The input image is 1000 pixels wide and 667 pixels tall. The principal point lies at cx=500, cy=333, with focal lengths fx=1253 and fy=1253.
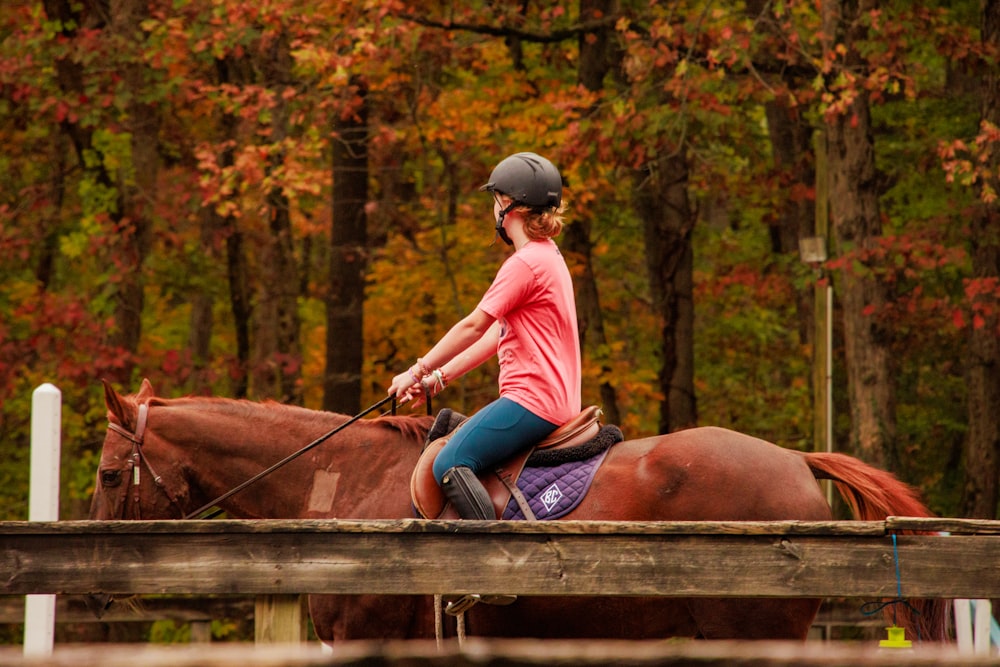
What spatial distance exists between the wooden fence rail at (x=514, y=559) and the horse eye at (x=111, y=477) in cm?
141

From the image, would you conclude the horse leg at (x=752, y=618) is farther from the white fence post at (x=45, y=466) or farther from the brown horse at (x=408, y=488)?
the white fence post at (x=45, y=466)

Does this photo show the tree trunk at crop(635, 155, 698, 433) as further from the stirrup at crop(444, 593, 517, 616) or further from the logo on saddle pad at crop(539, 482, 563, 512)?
the stirrup at crop(444, 593, 517, 616)

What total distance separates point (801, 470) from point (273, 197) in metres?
13.3

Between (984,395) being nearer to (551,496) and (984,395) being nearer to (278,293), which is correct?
(278,293)

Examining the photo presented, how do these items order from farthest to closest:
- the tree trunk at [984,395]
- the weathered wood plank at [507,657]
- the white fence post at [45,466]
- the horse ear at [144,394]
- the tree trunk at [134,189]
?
the tree trunk at [134,189]
the tree trunk at [984,395]
the white fence post at [45,466]
the horse ear at [144,394]
the weathered wood plank at [507,657]

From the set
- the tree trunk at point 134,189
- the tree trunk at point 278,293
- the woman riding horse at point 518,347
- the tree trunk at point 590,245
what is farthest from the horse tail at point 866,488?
the tree trunk at point 134,189

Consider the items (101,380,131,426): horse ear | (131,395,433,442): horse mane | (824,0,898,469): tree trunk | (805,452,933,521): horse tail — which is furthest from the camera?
(824,0,898,469): tree trunk

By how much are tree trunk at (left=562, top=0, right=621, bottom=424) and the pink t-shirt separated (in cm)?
1039

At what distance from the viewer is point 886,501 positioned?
5.38 m

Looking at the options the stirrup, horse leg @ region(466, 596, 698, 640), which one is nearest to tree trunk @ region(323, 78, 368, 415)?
horse leg @ region(466, 596, 698, 640)

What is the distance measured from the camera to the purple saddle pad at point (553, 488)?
17.1 feet

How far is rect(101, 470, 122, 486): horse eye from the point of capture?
18.7ft

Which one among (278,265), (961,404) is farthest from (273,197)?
(961,404)

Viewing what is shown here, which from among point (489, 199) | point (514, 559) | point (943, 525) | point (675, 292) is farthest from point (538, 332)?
point (489, 199)
